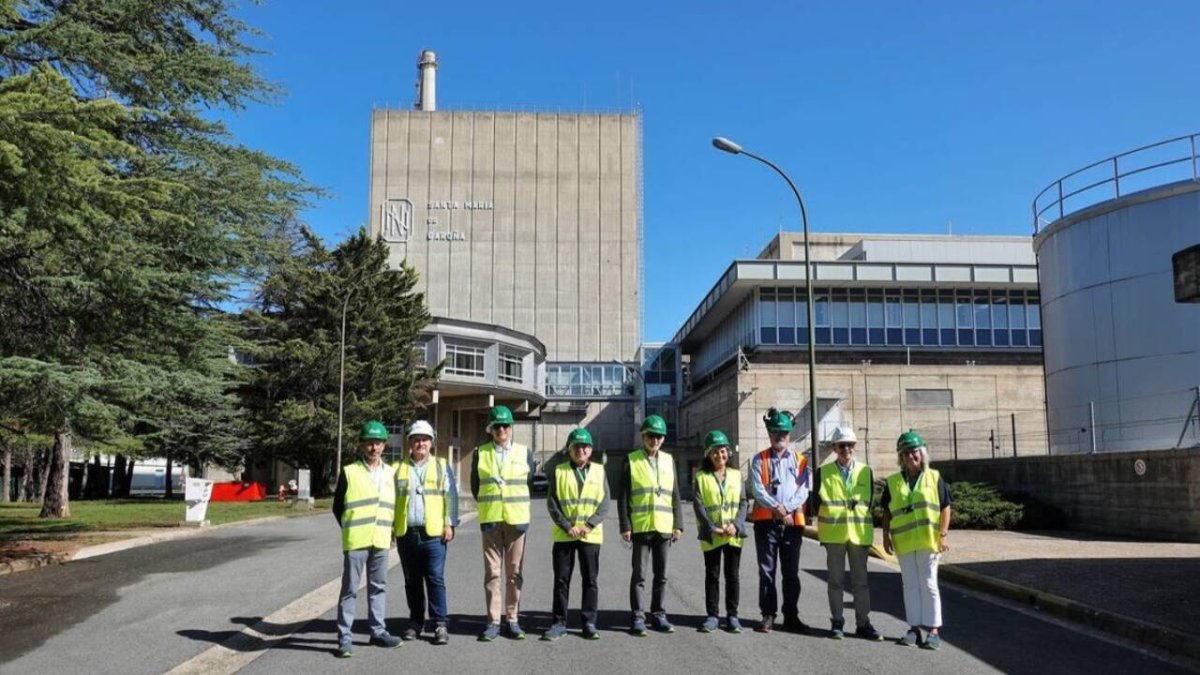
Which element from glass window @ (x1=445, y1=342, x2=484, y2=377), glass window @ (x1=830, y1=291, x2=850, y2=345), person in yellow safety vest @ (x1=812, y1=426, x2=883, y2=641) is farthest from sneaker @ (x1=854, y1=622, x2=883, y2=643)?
glass window @ (x1=445, y1=342, x2=484, y2=377)

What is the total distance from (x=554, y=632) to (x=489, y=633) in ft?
1.81

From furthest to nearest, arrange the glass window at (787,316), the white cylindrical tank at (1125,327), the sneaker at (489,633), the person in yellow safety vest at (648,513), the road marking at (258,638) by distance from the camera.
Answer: the glass window at (787,316) < the white cylindrical tank at (1125,327) < the person in yellow safety vest at (648,513) < the sneaker at (489,633) < the road marking at (258,638)

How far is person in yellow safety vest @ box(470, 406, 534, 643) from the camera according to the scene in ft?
26.2

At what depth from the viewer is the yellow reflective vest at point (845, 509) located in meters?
8.21

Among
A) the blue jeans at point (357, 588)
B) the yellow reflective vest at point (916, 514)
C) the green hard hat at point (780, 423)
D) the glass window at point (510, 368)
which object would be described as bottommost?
the blue jeans at point (357, 588)

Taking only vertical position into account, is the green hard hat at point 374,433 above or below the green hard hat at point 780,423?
below

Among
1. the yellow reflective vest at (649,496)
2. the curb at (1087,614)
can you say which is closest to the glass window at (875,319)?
the curb at (1087,614)

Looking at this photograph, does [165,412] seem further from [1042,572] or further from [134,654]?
[1042,572]

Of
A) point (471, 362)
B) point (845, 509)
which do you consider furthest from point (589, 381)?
point (845, 509)

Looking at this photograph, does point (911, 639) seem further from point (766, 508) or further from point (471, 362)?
point (471, 362)

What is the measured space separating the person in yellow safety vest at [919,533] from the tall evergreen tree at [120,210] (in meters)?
8.52

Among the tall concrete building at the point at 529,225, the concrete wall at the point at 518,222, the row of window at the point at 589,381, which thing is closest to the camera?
the row of window at the point at 589,381

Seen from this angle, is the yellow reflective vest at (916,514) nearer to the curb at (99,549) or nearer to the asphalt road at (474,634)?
the asphalt road at (474,634)

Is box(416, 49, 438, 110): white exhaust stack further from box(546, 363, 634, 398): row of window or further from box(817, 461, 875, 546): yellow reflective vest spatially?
box(817, 461, 875, 546): yellow reflective vest
